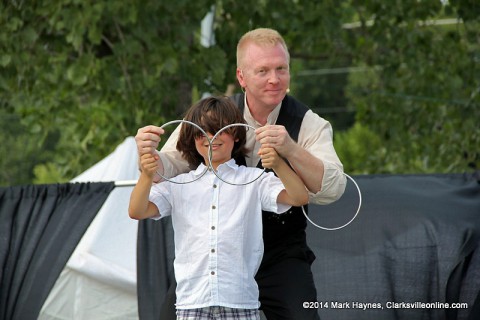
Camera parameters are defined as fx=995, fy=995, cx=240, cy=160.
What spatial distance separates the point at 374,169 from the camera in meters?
9.99

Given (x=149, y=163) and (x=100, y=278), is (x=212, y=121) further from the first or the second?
(x=100, y=278)

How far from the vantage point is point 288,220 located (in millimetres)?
3621

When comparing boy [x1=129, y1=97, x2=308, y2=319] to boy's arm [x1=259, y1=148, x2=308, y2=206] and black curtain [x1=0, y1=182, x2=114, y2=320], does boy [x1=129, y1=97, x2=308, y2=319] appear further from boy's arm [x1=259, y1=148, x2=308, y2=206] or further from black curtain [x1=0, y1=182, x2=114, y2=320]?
black curtain [x1=0, y1=182, x2=114, y2=320]

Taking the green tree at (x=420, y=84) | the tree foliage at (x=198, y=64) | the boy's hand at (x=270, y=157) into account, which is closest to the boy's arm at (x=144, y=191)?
the boy's hand at (x=270, y=157)

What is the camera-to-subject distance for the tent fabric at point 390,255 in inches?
181

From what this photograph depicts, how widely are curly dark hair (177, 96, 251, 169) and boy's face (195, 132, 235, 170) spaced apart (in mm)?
18

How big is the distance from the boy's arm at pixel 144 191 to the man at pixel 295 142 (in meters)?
0.23

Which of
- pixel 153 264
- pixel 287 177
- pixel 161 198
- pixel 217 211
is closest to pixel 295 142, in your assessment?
pixel 287 177

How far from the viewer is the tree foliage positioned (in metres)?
7.19

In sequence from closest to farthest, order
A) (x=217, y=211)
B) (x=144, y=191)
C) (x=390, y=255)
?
1. (x=144, y=191)
2. (x=217, y=211)
3. (x=390, y=255)

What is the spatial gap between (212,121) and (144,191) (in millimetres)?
344

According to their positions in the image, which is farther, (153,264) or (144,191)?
(153,264)

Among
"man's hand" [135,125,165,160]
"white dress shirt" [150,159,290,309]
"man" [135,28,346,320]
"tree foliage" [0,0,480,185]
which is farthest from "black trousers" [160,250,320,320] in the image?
"tree foliage" [0,0,480,185]

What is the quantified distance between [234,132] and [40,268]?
189 centimetres
